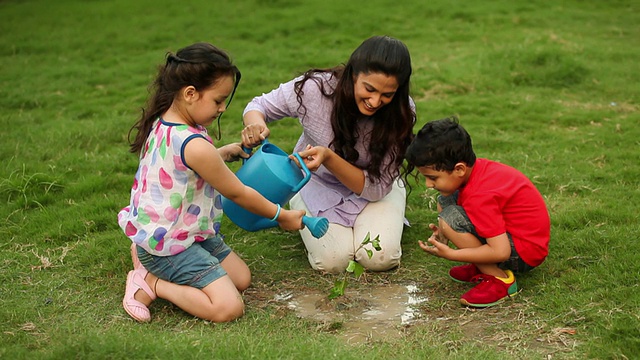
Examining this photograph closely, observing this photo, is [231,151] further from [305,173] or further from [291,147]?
[291,147]

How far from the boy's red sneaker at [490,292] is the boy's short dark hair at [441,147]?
0.62 m

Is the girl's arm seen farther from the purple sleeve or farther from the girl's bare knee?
the purple sleeve

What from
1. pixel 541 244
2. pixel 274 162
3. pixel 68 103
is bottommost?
pixel 68 103

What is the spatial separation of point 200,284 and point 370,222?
122 centimetres

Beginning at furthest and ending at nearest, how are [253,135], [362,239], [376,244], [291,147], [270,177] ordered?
[291,147]
[362,239]
[376,244]
[253,135]
[270,177]

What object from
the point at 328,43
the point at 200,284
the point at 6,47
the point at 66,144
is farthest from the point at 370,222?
the point at 6,47

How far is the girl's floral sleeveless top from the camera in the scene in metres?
3.69

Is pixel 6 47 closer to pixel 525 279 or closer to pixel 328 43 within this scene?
pixel 328 43

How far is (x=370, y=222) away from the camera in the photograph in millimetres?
4574

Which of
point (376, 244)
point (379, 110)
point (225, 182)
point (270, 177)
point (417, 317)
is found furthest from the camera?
point (379, 110)

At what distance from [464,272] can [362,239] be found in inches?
26.9

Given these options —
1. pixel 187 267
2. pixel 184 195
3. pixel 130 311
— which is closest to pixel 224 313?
pixel 187 267

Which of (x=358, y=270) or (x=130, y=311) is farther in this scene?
(x=358, y=270)

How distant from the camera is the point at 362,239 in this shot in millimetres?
4520
